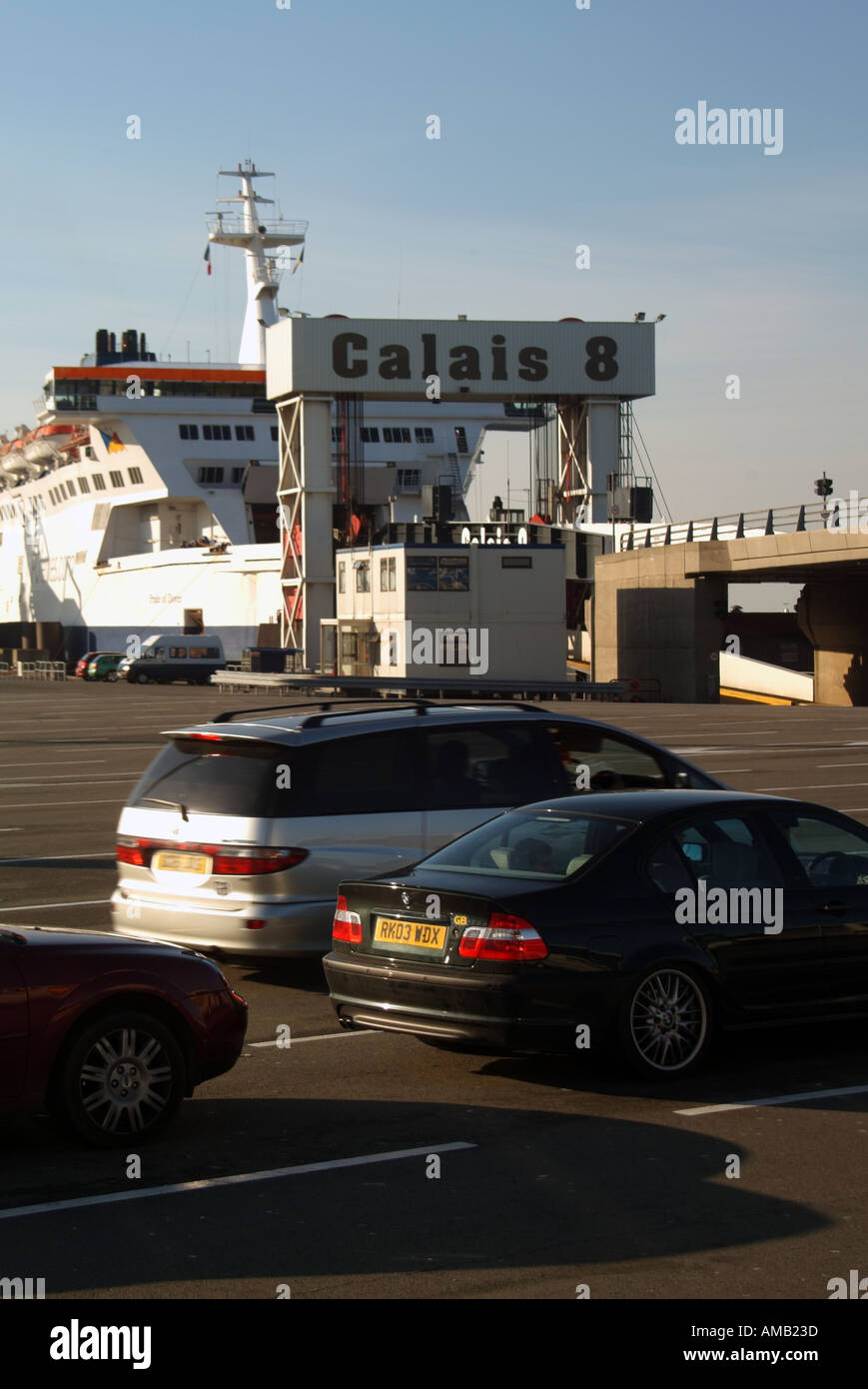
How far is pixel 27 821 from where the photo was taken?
59.6 feet

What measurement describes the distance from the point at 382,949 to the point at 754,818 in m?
1.99

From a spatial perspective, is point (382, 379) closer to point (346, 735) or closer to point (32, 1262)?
point (346, 735)

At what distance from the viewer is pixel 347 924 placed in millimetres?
7758

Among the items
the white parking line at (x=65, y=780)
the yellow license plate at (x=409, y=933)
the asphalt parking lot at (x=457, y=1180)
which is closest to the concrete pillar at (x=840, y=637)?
the white parking line at (x=65, y=780)

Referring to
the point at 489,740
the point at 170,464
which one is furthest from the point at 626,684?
the point at 489,740

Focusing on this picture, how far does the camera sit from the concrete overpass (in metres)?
53.8

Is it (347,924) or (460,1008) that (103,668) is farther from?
(460,1008)

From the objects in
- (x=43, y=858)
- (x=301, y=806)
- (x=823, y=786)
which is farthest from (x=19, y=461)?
(x=301, y=806)

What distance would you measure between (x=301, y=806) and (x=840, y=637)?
4949 centimetres

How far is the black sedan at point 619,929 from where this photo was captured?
6973mm

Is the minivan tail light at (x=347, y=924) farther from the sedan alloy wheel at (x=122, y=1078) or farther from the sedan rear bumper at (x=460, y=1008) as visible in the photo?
the sedan alloy wheel at (x=122, y=1078)

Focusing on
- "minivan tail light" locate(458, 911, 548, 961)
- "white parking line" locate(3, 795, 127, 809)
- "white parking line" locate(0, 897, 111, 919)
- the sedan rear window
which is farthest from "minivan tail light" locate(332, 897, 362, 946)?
"white parking line" locate(3, 795, 127, 809)
